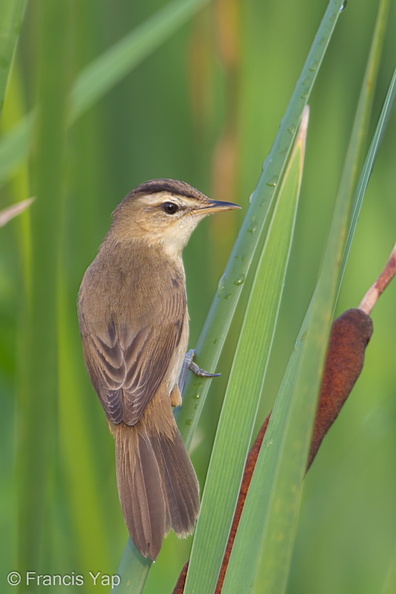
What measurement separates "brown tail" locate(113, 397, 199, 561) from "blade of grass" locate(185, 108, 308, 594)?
0.35 metres

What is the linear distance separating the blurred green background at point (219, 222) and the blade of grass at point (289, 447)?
2.99ft

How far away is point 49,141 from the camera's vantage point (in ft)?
3.79

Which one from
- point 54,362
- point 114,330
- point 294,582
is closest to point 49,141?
point 54,362

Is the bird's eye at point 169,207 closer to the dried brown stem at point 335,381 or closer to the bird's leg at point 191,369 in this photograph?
the bird's leg at point 191,369

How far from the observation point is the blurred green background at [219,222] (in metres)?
2.61

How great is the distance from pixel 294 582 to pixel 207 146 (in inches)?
64.9

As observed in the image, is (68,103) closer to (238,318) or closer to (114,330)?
(114,330)

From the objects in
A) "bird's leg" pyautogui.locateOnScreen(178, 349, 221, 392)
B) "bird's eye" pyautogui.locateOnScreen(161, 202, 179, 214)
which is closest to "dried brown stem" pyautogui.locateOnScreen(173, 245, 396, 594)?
"bird's leg" pyautogui.locateOnScreen(178, 349, 221, 392)

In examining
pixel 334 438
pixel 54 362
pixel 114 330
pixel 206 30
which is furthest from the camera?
pixel 206 30

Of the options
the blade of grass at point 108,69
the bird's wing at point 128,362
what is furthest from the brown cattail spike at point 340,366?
the blade of grass at point 108,69

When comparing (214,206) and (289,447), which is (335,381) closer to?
(289,447)

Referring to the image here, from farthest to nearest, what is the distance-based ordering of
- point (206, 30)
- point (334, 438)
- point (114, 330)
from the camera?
point (206, 30), point (334, 438), point (114, 330)

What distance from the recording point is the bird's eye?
120 inches

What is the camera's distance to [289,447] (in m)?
1.25
